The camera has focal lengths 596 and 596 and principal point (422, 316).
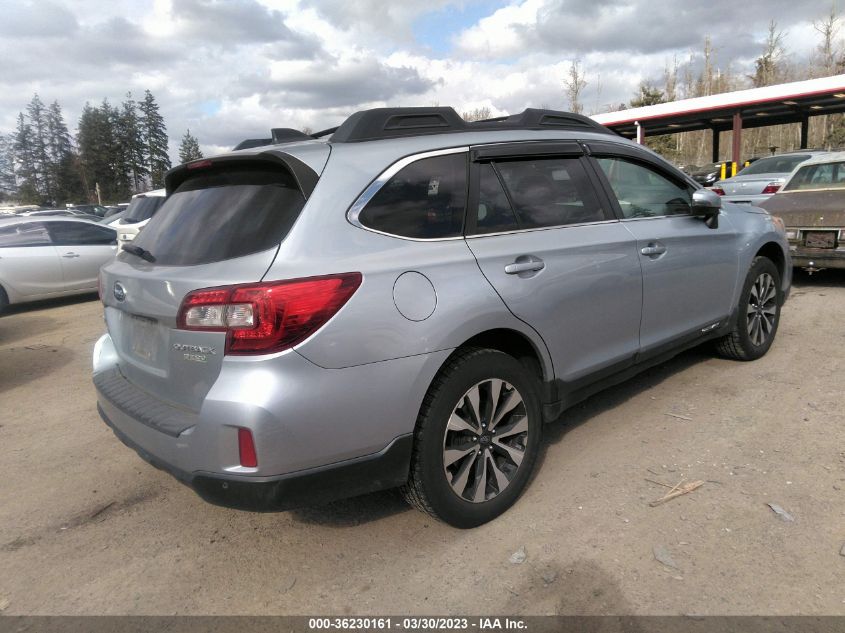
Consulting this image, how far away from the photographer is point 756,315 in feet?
15.5

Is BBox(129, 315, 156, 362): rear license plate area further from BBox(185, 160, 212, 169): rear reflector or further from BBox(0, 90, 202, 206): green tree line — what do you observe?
BBox(0, 90, 202, 206): green tree line

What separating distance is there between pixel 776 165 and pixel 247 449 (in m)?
15.0

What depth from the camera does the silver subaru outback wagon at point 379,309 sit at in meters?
2.19

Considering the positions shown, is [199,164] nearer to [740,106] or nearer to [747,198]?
[747,198]

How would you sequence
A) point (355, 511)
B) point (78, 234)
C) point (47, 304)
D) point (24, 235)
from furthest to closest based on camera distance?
point (47, 304), point (78, 234), point (24, 235), point (355, 511)

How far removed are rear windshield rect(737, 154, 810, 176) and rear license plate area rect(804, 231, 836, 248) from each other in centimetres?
698

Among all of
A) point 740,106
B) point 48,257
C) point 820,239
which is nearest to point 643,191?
point 820,239

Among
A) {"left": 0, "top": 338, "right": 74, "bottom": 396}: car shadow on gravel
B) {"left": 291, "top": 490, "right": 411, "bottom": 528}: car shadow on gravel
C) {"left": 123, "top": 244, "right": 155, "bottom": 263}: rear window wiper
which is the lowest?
{"left": 291, "top": 490, "right": 411, "bottom": 528}: car shadow on gravel

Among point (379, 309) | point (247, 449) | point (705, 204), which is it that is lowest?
point (247, 449)

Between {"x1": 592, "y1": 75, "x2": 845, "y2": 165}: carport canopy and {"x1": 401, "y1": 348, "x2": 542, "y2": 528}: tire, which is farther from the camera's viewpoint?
{"x1": 592, "y1": 75, "x2": 845, "y2": 165}: carport canopy

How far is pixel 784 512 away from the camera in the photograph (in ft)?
9.07

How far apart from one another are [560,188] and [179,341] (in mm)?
2108

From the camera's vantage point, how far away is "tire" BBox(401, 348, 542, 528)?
2523mm

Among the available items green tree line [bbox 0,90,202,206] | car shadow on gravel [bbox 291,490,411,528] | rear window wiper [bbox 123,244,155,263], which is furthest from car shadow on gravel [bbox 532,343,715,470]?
green tree line [bbox 0,90,202,206]
